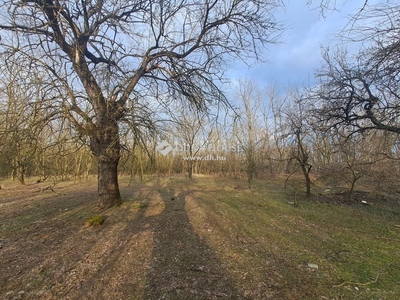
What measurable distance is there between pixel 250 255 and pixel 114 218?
123 inches

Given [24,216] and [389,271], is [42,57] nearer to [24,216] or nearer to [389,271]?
[24,216]

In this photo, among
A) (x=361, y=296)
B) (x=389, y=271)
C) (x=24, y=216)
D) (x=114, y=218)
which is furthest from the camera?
(x=24, y=216)

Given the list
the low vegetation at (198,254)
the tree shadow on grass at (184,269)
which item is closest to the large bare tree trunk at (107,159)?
the low vegetation at (198,254)

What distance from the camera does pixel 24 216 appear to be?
5395mm

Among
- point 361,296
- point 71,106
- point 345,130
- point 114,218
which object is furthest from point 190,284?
point 345,130

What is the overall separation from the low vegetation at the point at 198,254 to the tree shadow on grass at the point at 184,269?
0.01 m

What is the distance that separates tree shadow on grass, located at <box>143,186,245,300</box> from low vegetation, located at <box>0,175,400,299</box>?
1 cm

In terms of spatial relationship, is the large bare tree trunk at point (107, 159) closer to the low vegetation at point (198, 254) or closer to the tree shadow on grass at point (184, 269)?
the low vegetation at point (198, 254)

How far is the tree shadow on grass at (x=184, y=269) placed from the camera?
222cm

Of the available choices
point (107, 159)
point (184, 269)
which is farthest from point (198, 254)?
point (107, 159)

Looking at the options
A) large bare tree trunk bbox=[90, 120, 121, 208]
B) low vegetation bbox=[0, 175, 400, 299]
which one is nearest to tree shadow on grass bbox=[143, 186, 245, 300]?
low vegetation bbox=[0, 175, 400, 299]

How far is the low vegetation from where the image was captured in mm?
2303

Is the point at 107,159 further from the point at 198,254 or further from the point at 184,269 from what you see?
the point at 184,269

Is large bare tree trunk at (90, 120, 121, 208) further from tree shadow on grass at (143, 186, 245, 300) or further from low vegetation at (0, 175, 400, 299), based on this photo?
tree shadow on grass at (143, 186, 245, 300)
